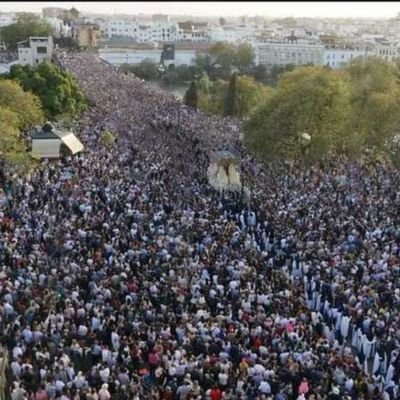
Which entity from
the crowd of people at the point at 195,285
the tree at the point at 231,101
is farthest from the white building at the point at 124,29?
the crowd of people at the point at 195,285

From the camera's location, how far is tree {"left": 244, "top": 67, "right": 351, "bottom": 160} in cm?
2823

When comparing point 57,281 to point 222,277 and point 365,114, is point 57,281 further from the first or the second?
point 365,114

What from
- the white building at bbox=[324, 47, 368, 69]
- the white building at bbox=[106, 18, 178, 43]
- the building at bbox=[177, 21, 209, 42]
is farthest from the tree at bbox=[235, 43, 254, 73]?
the white building at bbox=[106, 18, 178, 43]

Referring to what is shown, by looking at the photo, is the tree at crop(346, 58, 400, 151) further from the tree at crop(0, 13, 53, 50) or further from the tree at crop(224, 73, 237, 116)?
the tree at crop(0, 13, 53, 50)

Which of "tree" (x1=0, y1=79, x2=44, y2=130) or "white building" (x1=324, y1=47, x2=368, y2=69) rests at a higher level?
"tree" (x1=0, y1=79, x2=44, y2=130)

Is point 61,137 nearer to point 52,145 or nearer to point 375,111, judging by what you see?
point 52,145

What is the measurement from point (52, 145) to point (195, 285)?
14.8 m

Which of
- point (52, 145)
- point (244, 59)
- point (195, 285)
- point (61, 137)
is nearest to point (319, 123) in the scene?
point (61, 137)

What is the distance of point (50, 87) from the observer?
123ft

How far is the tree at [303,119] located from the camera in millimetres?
28234

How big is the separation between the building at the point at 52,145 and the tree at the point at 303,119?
7199 millimetres

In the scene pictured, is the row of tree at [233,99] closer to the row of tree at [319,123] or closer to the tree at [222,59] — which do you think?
the row of tree at [319,123]

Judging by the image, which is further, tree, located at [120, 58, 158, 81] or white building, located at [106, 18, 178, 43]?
white building, located at [106, 18, 178, 43]

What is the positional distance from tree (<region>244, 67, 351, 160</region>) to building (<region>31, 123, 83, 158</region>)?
7.20 metres
